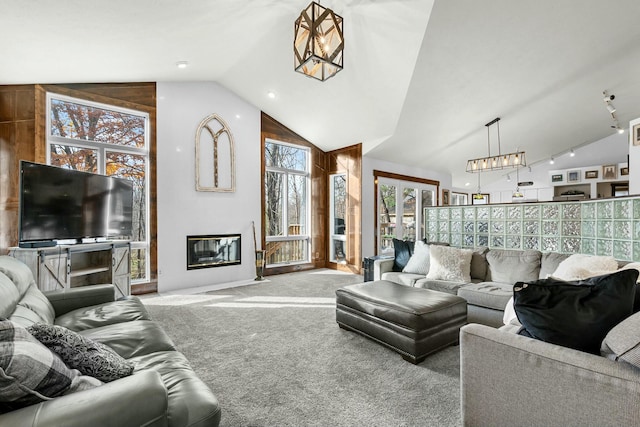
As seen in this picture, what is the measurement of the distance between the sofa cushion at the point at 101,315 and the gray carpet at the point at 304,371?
601mm

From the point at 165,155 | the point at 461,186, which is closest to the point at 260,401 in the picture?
the point at 165,155

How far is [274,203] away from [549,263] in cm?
452

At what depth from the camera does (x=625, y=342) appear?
1.08 meters

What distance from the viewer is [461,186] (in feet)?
33.0

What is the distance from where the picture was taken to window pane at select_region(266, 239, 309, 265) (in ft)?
19.5

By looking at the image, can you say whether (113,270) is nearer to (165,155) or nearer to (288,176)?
(165,155)

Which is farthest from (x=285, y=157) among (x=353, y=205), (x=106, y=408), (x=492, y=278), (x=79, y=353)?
(x=106, y=408)

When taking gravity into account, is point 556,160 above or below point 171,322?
above

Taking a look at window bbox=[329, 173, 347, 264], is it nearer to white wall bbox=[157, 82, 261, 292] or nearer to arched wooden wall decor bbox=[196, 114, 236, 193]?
white wall bbox=[157, 82, 261, 292]

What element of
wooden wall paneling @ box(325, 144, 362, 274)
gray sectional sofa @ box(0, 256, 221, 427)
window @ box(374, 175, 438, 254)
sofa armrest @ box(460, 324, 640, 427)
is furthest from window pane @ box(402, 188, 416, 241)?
gray sectional sofa @ box(0, 256, 221, 427)

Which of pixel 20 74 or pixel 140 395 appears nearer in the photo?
pixel 140 395

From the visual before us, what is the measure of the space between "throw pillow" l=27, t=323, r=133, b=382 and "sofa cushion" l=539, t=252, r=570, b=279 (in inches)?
141

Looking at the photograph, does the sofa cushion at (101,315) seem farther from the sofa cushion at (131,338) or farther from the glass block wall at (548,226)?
the glass block wall at (548,226)

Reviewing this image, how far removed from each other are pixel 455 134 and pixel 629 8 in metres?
2.98
